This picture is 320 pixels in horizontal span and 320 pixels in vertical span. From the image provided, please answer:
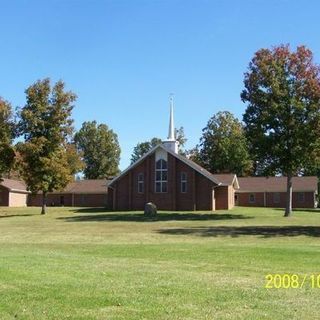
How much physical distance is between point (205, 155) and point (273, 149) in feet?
164

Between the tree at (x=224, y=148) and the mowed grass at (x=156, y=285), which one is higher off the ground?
the tree at (x=224, y=148)

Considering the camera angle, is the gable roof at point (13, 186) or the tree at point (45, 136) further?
the gable roof at point (13, 186)

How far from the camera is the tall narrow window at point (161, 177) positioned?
203ft

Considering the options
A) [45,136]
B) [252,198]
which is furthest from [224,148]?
[45,136]

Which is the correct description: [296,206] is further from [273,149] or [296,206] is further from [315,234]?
[315,234]

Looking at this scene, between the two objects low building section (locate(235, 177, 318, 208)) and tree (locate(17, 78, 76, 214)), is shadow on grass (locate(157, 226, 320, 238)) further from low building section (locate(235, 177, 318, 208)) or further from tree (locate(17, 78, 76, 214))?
low building section (locate(235, 177, 318, 208))

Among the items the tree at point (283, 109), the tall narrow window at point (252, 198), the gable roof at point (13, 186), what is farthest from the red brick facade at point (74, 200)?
the tree at point (283, 109)

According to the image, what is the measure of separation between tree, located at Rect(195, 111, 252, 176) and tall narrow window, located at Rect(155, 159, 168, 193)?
2813cm

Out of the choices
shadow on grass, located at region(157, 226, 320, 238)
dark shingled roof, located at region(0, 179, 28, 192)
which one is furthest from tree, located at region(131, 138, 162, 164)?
shadow on grass, located at region(157, 226, 320, 238)

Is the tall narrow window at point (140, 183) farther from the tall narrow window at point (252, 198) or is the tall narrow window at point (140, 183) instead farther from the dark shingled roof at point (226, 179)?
the tall narrow window at point (252, 198)

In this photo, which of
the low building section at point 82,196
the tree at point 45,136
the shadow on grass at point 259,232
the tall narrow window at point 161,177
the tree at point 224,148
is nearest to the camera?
the shadow on grass at point 259,232

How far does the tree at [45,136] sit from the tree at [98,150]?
56.1 meters

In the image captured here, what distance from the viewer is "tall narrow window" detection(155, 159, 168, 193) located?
6194cm

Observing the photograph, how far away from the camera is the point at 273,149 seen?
44.3m
